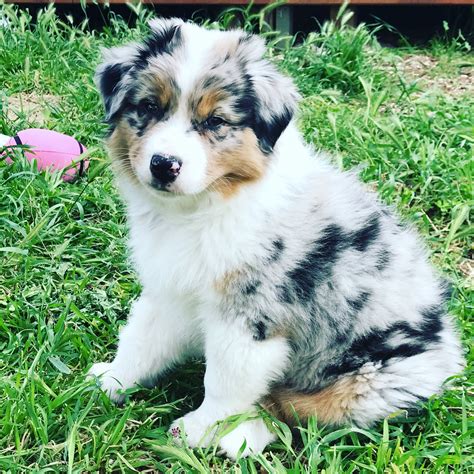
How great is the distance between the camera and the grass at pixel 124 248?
287cm

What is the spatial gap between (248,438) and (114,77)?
5.12 ft

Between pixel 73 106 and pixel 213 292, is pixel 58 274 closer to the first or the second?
pixel 213 292

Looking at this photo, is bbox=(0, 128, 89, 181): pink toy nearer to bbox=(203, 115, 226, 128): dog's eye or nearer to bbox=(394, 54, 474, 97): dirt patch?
bbox=(203, 115, 226, 128): dog's eye

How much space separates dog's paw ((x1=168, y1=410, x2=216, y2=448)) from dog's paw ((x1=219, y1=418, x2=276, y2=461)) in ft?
0.21

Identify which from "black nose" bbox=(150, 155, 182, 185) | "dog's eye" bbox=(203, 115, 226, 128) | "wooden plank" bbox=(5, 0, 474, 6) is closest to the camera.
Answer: "black nose" bbox=(150, 155, 182, 185)

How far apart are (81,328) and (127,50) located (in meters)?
1.35

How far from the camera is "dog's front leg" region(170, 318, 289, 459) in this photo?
286cm

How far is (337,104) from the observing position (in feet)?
18.7

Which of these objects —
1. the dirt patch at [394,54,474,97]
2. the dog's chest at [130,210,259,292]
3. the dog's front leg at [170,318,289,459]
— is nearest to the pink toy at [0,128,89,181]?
the dog's chest at [130,210,259,292]

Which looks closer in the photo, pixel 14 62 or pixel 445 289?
pixel 445 289

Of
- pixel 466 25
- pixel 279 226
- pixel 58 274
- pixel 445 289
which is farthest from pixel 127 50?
pixel 466 25

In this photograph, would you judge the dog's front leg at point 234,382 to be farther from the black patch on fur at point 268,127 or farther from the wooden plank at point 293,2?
the wooden plank at point 293,2

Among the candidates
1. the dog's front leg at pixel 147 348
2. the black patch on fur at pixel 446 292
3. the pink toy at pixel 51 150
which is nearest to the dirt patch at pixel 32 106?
the pink toy at pixel 51 150

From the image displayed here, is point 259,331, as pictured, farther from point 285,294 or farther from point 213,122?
point 213,122
